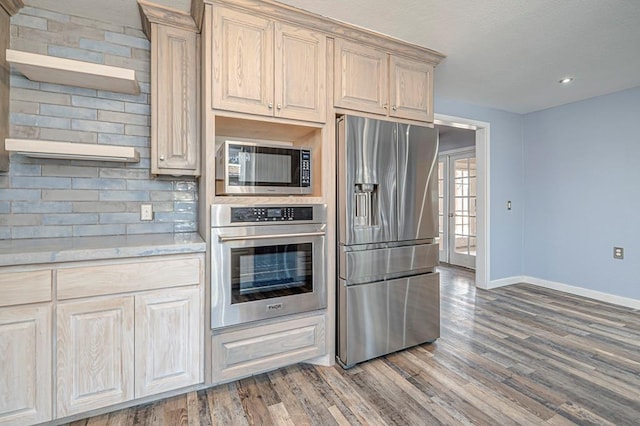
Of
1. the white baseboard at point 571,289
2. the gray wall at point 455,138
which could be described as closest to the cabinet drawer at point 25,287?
the white baseboard at point 571,289

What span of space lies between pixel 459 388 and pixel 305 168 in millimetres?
1697

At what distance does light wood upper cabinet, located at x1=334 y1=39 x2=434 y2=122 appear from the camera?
2.18 metres

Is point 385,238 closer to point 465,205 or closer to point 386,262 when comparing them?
point 386,262

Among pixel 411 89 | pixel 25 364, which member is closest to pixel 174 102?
pixel 25 364

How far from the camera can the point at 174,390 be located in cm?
180

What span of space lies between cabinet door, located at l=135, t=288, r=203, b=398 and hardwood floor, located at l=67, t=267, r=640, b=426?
5.9 inches

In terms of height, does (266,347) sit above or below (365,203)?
below

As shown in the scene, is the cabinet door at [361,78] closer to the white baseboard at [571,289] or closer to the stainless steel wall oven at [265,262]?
the stainless steel wall oven at [265,262]

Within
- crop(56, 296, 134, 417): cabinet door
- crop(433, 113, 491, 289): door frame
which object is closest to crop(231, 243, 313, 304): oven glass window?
crop(56, 296, 134, 417): cabinet door

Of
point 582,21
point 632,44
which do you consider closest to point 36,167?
point 582,21

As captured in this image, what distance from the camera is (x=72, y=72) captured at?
1791mm

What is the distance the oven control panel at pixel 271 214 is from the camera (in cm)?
184

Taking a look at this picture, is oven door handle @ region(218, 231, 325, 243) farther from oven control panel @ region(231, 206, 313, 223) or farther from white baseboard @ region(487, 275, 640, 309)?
white baseboard @ region(487, 275, 640, 309)

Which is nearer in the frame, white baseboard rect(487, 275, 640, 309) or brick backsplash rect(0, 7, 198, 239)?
brick backsplash rect(0, 7, 198, 239)
